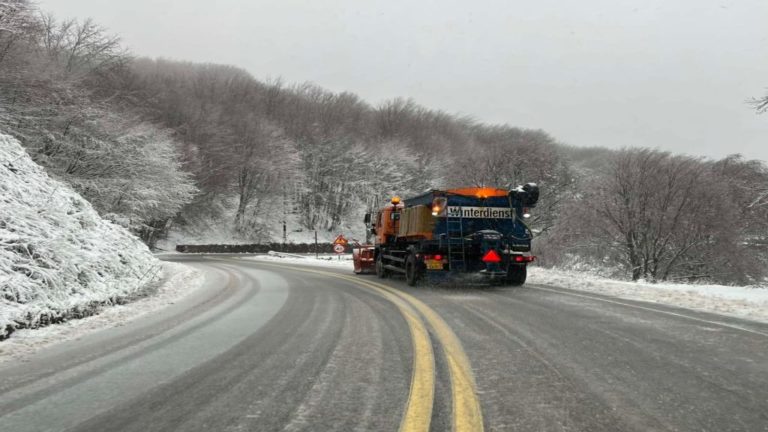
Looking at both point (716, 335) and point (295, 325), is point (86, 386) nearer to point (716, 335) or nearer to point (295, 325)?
point (295, 325)

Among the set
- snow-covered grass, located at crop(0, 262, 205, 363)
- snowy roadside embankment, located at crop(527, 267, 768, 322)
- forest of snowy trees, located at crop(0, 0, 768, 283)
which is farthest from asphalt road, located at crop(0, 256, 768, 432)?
forest of snowy trees, located at crop(0, 0, 768, 283)

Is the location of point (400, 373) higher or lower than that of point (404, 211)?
lower

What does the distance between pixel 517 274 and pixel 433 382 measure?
34.9 feet

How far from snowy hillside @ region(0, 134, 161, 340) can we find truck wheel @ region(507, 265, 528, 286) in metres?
9.39

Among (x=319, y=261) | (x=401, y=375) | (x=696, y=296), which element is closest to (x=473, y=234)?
(x=696, y=296)

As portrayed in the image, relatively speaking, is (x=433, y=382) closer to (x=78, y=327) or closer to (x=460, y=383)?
(x=460, y=383)

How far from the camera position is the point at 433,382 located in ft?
Result: 14.8

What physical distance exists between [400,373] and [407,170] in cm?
6740

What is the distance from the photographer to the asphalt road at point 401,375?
364 cm

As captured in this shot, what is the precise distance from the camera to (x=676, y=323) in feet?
26.1

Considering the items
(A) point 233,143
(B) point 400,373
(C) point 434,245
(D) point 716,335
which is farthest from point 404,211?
(A) point 233,143

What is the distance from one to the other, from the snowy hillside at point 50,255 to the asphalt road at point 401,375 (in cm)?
131

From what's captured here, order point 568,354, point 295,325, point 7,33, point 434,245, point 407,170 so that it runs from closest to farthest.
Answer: point 568,354
point 295,325
point 434,245
point 7,33
point 407,170

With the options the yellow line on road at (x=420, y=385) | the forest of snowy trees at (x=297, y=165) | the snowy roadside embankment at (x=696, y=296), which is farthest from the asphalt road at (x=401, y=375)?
the forest of snowy trees at (x=297, y=165)
